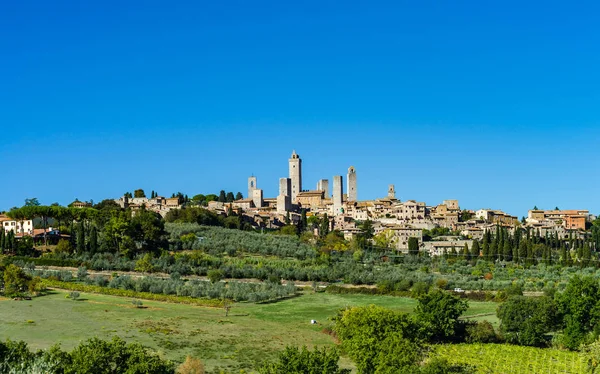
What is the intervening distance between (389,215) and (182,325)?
7868cm

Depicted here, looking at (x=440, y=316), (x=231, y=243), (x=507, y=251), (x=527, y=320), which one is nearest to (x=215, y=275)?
(x=231, y=243)

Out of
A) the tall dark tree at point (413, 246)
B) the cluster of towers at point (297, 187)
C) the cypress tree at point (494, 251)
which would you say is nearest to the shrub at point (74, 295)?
the cypress tree at point (494, 251)

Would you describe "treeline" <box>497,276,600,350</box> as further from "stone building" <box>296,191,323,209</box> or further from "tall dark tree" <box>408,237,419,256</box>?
"stone building" <box>296,191,323,209</box>

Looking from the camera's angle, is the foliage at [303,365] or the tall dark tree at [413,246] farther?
the tall dark tree at [413,246]

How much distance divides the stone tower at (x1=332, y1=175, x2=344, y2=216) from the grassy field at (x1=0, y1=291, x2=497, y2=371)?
2871 inches

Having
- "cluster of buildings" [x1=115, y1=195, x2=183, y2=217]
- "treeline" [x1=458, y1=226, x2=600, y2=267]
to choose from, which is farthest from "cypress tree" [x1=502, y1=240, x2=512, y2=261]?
"cluster of buildings" [x1=115, y1=195, x2=183, y2=217]

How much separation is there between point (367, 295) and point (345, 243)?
102 feet

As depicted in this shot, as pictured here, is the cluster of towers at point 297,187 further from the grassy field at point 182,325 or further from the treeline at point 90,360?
the treeline at point 90,360

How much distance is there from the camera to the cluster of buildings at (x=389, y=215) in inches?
3551

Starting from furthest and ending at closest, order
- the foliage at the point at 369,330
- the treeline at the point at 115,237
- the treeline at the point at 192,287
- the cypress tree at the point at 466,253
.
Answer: the cypress tree at the point at 466,253 < the treeline at the point at 115,237 < the treeline at the point at 192,287 < the foliage at the point at 369,330

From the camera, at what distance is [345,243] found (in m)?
82.1

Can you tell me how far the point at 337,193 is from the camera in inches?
4857

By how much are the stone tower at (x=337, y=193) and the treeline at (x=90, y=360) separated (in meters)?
95.4

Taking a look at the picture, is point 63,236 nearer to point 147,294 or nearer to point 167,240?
point 167,240
